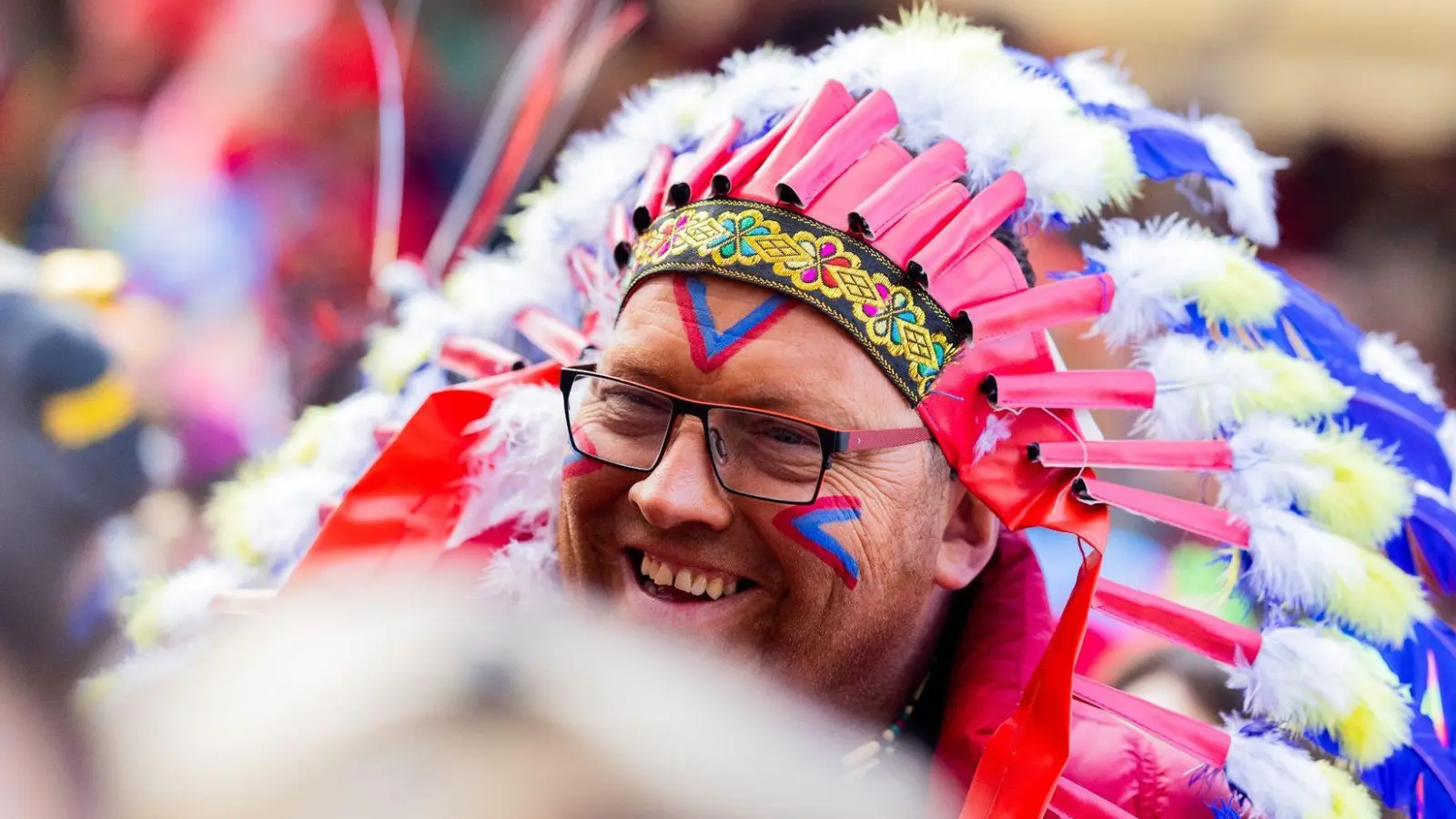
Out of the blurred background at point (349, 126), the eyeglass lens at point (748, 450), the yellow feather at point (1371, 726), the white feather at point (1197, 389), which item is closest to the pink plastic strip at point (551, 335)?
the eyeglass lens at point (748, 450)

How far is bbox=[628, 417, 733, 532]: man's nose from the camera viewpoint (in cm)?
215

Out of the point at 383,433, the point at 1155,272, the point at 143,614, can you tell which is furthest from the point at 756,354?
the point at 143,614

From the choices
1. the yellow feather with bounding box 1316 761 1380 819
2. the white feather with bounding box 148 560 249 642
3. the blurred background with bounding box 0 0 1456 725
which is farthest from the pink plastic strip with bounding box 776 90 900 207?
the blurred background with bounding box 0 0 1456 725

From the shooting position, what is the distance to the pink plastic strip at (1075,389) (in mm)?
2256

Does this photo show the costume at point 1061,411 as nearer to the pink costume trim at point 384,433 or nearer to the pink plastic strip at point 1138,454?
the pink plastic strip at point 1138,454

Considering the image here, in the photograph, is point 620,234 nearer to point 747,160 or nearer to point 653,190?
point 653,190

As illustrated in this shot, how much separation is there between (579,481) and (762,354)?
1.44 ft

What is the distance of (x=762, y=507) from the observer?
2.19 m

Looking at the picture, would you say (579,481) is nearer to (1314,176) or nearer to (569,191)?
(569,191)

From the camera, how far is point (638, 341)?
2.29 meters

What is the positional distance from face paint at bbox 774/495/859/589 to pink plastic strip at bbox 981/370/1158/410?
1.13 feet

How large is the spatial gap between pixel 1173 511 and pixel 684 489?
3.00 feet

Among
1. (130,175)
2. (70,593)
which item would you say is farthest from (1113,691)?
(130,175)

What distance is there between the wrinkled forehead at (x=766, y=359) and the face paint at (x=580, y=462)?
188 mm
